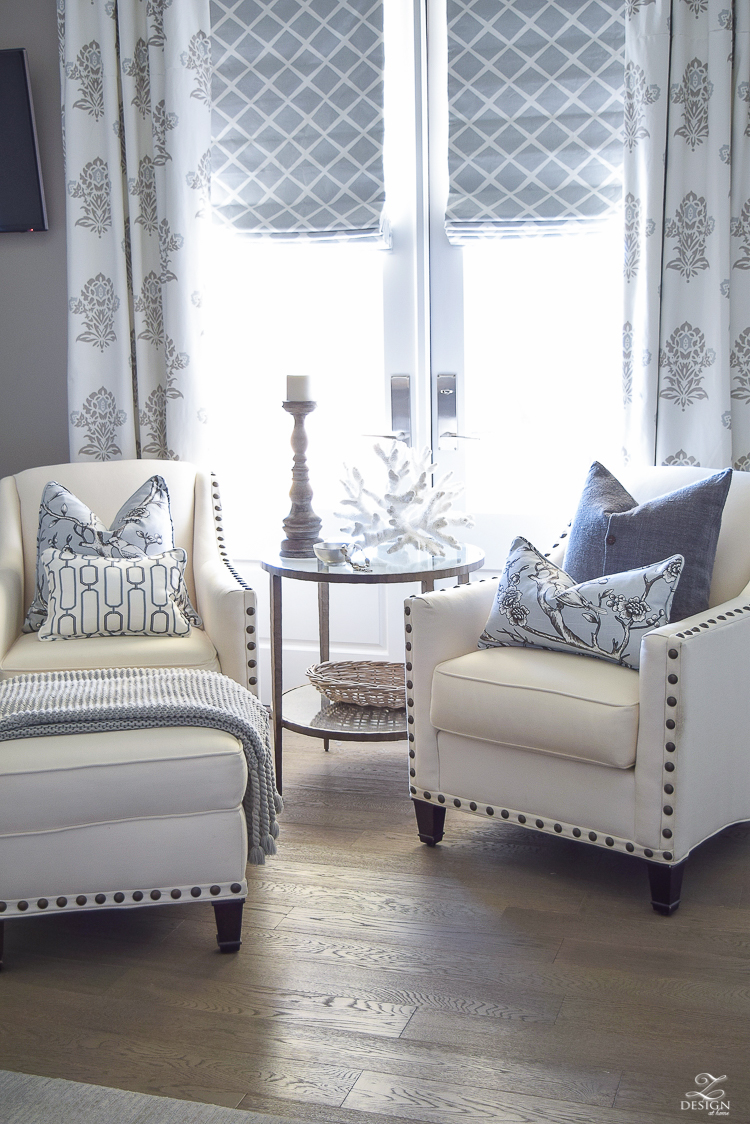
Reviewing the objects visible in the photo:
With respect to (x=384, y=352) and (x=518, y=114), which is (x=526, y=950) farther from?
(x=518, y=114)

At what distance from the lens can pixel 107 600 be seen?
2.64 metres

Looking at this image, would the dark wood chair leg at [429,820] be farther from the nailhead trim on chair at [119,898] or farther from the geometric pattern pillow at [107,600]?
the geometric pattern pillow at [107,600]

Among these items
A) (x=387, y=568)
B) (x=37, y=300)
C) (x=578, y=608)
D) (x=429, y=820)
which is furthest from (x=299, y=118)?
(x=429, y=820)

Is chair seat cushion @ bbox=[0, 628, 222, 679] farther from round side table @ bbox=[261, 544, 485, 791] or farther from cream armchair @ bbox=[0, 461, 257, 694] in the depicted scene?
round side table @ bbox=[261, 544, 485, 791]

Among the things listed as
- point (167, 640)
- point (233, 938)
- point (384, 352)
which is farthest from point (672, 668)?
point (384, 352)

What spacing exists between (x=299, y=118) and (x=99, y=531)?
148 centimetres

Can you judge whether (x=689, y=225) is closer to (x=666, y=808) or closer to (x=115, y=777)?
(x=666, y=808)

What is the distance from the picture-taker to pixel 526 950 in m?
2.01

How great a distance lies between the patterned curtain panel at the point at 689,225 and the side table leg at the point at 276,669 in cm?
111

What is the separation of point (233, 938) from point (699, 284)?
207 cm

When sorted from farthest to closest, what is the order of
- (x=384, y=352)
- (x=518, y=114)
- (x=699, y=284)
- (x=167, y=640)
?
1. (x=384, y=352)
2. (x=518, y=114)
3. (x=699, y=284)
4. (x=167, y=640)

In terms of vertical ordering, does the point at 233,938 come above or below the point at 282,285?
below

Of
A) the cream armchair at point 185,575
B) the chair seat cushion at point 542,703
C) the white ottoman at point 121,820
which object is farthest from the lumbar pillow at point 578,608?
the white ottoman at point 121,820

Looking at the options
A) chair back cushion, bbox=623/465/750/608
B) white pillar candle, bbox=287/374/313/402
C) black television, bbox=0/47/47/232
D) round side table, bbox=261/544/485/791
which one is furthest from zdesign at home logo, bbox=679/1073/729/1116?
black television, bbox=0/47/47/232
